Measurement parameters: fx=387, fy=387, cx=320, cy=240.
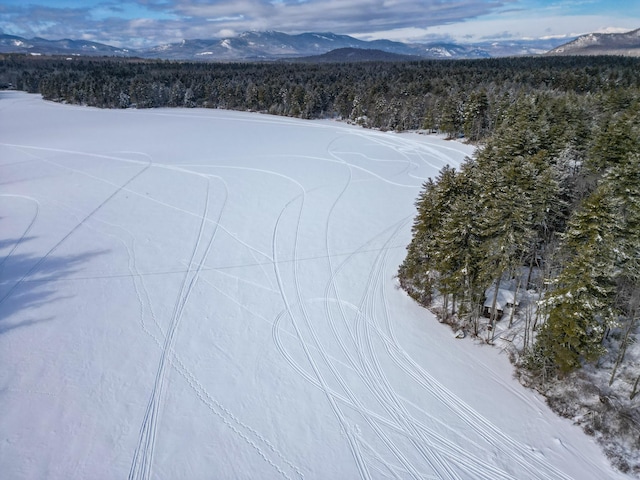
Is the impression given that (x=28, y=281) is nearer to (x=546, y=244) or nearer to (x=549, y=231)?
(x=546, y=244)

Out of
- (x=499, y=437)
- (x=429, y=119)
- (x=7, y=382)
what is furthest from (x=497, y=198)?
(x=429, y=119)

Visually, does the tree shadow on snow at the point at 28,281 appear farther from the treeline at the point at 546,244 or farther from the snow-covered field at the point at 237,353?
the treeline at the point at 546,244

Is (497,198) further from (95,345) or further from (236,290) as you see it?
(95,345)

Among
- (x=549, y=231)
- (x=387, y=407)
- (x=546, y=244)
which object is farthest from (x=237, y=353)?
(x=549, y=231)

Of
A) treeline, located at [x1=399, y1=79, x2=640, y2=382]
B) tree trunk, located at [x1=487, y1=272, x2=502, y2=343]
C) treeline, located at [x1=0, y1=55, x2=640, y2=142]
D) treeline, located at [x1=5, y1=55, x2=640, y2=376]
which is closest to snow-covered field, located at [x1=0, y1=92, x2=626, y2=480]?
tree trunk, located at [x1=487, y1=272, x2=502, y2=343]

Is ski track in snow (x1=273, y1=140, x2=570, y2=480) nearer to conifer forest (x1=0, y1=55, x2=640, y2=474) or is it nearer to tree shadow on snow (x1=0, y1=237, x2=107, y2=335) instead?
conifer forest (x1=0, y1=55, x2=640, y2=474)
